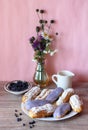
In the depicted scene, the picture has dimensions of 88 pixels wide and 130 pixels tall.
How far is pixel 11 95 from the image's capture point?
1.31 m

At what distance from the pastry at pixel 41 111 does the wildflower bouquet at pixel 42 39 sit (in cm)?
35

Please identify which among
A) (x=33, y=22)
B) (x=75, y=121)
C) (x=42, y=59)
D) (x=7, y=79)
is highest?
(x=33, y=22)

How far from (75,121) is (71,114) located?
0.04 m

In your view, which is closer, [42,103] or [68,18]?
[42,103]

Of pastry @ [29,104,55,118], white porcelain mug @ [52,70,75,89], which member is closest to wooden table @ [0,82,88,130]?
pastry @ [29,104,55,118]

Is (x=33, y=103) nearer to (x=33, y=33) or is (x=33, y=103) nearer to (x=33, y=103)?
(x=33, y=103)

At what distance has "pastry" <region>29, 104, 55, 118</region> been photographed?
1.07 metres

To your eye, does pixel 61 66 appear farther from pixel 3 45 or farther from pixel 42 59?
pixel 3 45

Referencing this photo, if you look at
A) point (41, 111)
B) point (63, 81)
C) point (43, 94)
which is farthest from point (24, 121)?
point (63, 81)

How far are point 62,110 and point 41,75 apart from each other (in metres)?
0.35

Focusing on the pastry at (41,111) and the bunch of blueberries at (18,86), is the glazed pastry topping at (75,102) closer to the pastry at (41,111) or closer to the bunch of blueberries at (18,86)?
the pastry at (41,111)

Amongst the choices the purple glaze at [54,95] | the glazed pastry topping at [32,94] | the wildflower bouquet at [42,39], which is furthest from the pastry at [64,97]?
the wildflower bouquet at [42,39]

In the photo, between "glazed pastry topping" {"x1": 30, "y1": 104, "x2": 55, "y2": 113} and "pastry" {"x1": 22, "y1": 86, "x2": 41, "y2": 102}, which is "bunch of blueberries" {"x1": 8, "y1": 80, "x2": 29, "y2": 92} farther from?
"glazed pastry topping" {"x1": 30, "y1": 104, "x2": 55, "y2": 113}

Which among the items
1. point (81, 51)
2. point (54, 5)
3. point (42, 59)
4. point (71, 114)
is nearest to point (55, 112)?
point (71, 114)
